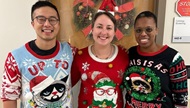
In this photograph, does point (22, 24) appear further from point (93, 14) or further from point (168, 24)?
point (168, 24)

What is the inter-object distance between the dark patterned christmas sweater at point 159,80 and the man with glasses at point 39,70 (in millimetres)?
438

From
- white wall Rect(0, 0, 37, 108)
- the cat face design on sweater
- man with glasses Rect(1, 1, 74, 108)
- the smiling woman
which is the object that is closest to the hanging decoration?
the smiling woman

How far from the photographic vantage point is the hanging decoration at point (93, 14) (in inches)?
64.7

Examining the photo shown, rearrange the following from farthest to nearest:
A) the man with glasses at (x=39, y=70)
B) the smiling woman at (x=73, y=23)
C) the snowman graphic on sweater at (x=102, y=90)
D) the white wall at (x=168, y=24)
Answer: the smiling woman at (x=73, y=23), the white wall at (x=168, y=24), the snowman graphic on sweater at (x=102, y=90), the man with glasses at (x=39, y=70)

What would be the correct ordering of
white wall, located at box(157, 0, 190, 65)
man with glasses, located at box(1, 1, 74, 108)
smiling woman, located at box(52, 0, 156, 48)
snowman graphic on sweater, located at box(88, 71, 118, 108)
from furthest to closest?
smiling woman, located at box(52, 0, 156, 48) → white wall, located at box(157, 0, 190, 65) → snowman graphic on sweater, located at box(88, 71, 118, 108) → man with glasses, located at box(1, 1, 74, 108)

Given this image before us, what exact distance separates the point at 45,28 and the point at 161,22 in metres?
0.87

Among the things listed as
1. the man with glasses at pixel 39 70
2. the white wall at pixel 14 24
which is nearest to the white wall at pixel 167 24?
the man with glasses at pixel 39 70

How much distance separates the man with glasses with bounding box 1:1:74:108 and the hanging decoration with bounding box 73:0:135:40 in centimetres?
49

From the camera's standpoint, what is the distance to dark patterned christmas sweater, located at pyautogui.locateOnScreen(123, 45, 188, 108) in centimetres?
118

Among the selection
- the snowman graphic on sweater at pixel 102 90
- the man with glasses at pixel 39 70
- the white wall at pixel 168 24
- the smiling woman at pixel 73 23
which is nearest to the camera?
the man with glasses at pixel 39 70

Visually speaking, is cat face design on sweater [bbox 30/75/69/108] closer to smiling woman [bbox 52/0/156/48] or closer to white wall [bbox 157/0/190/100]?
smiling woman [bbox 52/0/156/48]

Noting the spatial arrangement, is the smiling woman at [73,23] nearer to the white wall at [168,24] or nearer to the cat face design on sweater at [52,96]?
the white wall at [168,24]

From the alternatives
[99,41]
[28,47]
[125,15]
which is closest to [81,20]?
[125,15]

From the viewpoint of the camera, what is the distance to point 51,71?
1182 millimetres
